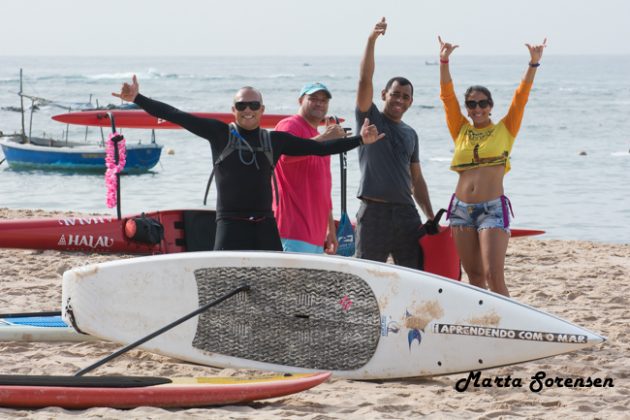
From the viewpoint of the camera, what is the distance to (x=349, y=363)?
5309mm

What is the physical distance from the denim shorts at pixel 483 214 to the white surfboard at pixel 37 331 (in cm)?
234

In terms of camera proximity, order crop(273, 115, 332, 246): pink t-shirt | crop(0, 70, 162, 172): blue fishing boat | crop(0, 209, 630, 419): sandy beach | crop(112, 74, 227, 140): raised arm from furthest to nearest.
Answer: crop(0, 70, 162, 172): blue fishing boat
crop(273, 115, 332, 246): pink t-shirt
crop(112, 74, 227, 140): raised arm
crop(0, 209, 630, 419): sandy beach

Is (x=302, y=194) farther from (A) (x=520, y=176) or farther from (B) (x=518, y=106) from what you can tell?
(A) (x=520, y=176)

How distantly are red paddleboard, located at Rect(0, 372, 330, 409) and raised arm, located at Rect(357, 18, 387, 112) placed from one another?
1619mm

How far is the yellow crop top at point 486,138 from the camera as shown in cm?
562

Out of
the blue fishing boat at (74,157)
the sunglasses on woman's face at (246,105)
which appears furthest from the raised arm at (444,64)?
the blue fishing boat at (74,157)

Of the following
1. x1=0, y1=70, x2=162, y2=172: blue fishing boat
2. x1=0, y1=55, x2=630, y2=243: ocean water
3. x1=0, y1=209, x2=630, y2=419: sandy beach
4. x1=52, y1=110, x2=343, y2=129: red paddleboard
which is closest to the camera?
x1=0, y1=209, x2=630, y2=419: sandy beach

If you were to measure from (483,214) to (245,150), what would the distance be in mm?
1436

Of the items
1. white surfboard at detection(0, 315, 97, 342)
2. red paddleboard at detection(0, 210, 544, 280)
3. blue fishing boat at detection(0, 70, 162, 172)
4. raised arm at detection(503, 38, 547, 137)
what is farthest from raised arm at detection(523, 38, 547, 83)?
blue fishing boat at detection(0, 70, 162, 172)

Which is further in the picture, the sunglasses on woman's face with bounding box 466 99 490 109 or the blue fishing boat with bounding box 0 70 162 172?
the blue fishing boat with bounding box 0 70 162 172

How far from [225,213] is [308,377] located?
968mm

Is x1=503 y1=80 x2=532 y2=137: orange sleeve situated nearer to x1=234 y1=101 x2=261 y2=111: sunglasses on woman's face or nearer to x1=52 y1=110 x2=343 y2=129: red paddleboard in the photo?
x1=234 y1=101 x2=261 y2=111: sunglasses on woman's face

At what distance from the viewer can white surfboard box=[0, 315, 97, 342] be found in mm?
6051

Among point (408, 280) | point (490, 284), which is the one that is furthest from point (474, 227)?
point (408, 280)
